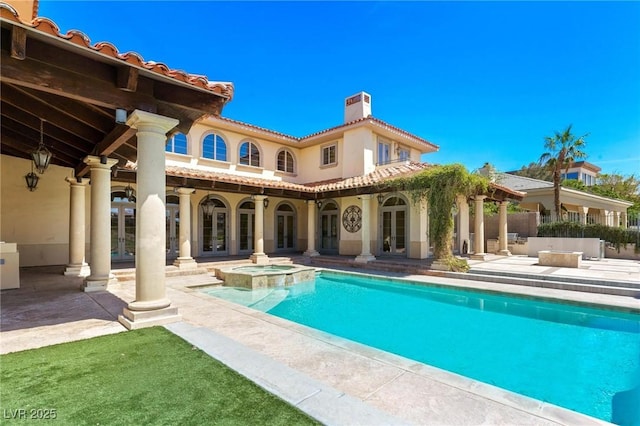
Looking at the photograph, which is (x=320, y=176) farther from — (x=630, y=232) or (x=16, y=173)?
(x=630, y=232)

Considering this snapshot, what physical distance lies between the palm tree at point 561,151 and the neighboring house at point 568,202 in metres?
0.91

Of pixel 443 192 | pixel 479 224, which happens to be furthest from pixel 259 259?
pixel 479 224

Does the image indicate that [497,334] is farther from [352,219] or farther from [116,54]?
[352,219]

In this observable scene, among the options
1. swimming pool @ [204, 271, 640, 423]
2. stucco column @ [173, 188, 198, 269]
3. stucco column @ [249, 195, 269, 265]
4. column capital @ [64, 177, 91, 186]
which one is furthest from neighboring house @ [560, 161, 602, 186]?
column capital @ [64, 177, 91, 186]

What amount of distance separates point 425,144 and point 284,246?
11.0 metres

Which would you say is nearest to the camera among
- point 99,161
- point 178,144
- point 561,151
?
point 99,161

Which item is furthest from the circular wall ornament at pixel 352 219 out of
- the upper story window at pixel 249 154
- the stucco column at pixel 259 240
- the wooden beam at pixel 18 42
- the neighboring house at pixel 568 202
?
the wooden beam at pixel 18 42

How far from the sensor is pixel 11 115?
20.6 feet

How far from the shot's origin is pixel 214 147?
654 inches

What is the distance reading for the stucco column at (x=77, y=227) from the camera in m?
10.1

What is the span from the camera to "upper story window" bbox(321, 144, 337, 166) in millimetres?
18938

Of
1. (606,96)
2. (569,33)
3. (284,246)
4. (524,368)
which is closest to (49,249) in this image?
(284,246)

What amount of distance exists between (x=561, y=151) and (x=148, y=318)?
26.7m

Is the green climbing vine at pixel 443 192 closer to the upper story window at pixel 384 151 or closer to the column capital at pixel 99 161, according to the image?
the upper story window at pixel 384 151
